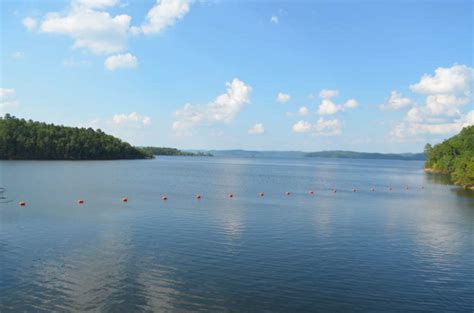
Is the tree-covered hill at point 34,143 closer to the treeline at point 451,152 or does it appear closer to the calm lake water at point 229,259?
the calm lake water at point 229,259

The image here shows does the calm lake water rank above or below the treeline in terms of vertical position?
below

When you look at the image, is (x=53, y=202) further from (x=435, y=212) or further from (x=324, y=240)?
(x=435, y=212)

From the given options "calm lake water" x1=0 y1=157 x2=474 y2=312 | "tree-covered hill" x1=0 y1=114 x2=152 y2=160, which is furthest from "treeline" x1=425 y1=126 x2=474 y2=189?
"tree-covered hill" x1=0 y1=114 x2=152 y2=160

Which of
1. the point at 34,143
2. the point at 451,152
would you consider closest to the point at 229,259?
the point at 451,152

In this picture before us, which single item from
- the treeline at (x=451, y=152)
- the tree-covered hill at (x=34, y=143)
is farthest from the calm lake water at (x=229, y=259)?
the tree-covered hill at (x=34, y=143)

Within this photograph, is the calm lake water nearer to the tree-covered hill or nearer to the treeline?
the treeline

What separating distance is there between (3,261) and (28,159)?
170249 millimetres

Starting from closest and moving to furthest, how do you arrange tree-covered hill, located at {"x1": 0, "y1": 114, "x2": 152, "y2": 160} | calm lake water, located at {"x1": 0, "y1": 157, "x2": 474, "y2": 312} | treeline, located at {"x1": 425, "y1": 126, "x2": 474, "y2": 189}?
calm lake water, located at {"x1": 0, "y1": 157, "x2": 474, "y2": 312}, treeline, located at {"x1": 425, "y1": 126, "x2": 474, "y2": 189}, tree-covered hill, located at {"x1": 0, "y1": 114, "x2": 152, "y2": 160}

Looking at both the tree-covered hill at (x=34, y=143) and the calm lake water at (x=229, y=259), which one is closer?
the calm lake water at (x=229, y=259)

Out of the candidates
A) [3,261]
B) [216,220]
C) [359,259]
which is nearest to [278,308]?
[359,259]

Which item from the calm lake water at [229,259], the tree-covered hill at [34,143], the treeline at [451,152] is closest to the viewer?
the calm lake water at [229,259]

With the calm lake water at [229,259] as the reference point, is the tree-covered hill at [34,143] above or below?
above

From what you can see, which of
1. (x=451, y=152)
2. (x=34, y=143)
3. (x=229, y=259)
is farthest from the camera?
(x=34, y=143)

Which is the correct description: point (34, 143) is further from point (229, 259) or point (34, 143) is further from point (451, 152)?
point (229, 259)
